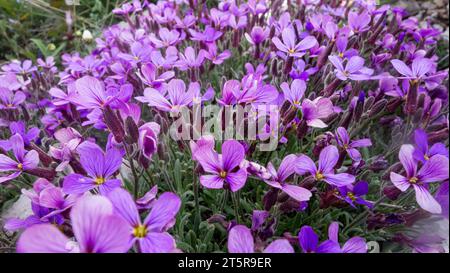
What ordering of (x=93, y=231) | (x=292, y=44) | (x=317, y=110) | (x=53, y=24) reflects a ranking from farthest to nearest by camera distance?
(x=53, y=24)
(x=292, y=44)
(x=317, y=110)
(x=93, y=231)

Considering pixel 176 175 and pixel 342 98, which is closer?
pixel 176 175

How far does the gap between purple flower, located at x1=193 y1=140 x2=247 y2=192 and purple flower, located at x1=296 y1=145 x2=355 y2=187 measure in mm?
173

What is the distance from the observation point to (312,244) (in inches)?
35.9

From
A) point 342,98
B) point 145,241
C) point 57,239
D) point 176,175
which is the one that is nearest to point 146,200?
point 145,241

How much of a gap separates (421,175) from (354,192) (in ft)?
0.63

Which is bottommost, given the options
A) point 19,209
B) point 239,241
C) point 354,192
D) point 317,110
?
point 19,209

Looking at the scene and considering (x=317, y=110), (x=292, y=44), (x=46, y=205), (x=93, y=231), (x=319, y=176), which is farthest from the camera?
(x=292, y=44)

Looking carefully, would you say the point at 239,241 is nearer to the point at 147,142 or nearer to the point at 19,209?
the point at 147,142

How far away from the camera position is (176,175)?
1287mm

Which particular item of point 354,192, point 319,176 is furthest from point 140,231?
point 354,192

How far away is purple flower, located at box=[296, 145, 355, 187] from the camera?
0.99 m
